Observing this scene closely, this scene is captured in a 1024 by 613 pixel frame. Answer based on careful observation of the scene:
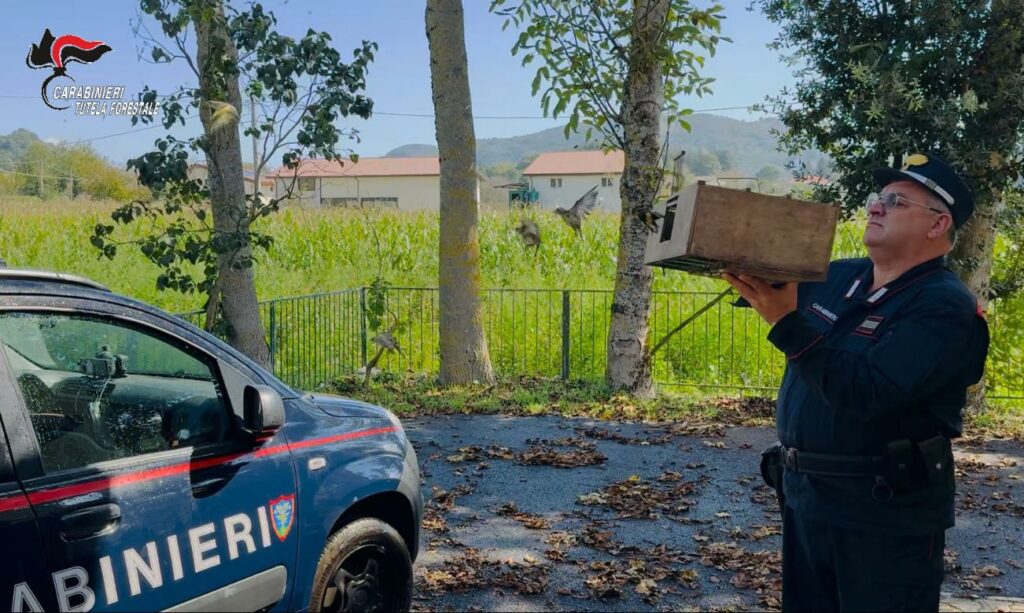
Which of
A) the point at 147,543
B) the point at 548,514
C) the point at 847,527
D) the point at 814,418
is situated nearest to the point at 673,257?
the point at 814,418

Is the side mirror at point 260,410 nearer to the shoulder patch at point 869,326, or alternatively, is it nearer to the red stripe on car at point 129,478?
the red stripe on car at point 129,478

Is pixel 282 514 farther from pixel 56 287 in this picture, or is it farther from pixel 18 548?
pixel 56 287

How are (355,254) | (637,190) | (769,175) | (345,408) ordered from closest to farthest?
(345,408) → (769,175) → (637,190) → (355,254)

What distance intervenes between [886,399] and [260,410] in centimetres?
225

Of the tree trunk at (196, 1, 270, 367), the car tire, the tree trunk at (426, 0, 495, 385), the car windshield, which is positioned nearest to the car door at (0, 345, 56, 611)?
the car windshield

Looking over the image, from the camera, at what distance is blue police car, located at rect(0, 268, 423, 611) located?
9.26 feet

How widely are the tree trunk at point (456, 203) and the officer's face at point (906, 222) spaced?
8176 mm

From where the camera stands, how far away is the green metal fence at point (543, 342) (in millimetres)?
12148

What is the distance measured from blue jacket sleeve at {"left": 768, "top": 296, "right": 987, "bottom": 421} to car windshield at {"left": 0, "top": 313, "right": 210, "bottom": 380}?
2289mm

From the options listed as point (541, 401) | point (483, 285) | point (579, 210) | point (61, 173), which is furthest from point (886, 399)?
point (61, 173)

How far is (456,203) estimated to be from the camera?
11.2m

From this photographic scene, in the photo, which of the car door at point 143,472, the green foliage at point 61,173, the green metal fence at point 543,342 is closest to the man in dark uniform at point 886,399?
the car door at point 143,472

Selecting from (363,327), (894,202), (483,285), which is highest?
(894,202)

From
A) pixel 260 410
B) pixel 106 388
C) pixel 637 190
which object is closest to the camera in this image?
pixel 260 410
